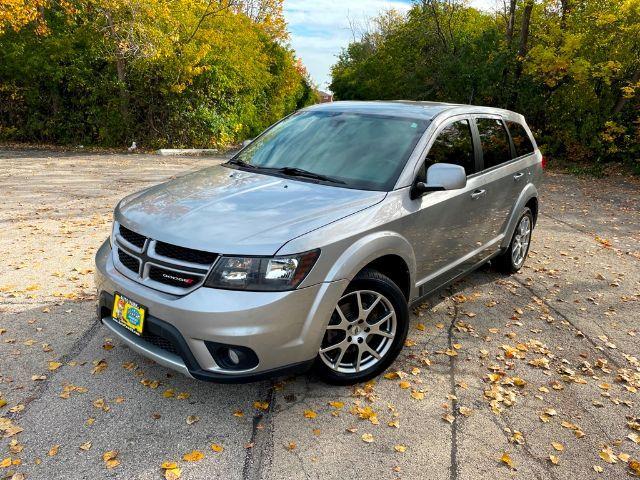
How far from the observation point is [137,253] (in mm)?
2947

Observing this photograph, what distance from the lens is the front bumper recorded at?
2.61 m

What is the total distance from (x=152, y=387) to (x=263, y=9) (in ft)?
55.9

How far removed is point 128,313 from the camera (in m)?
2.92

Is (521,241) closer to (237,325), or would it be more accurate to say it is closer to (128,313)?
(237,325)

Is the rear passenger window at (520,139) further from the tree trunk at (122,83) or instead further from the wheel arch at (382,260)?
the tree trunk at (122,83)

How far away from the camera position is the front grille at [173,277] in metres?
2.72

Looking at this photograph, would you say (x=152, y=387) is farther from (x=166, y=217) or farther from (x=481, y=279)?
(x=481, y=279)

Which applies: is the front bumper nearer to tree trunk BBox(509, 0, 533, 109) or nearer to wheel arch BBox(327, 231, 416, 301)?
wheel arch BBox(327, 231, 416, 301)

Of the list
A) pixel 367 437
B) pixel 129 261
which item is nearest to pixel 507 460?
pixel 367 437

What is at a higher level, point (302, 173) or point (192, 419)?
point (302, 173)

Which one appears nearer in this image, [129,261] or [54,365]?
[129,261]

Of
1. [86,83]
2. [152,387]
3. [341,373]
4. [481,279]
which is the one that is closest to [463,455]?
[341,373]

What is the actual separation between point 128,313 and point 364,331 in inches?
57.5

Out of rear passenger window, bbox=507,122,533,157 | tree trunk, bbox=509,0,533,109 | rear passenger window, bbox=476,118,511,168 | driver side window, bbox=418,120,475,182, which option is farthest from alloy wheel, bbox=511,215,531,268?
tree trunk, bbox=509,0,533,109
